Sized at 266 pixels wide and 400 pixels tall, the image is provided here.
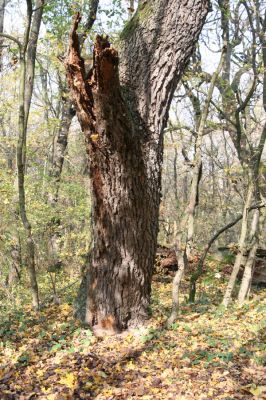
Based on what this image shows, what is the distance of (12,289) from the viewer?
800 cm

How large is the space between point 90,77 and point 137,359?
121 inches

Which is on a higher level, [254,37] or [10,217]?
[254,37]

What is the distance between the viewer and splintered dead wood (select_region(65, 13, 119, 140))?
3.40 metres

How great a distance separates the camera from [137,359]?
419cm

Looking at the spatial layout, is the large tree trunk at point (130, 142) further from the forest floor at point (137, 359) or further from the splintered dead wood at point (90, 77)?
the forest floor at point (137, 359)

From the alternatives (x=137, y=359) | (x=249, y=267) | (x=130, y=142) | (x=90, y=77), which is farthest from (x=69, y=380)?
(x=249, y=267)

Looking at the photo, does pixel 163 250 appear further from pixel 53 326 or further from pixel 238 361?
pixel 238 361

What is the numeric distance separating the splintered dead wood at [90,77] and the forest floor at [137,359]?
2.47 m

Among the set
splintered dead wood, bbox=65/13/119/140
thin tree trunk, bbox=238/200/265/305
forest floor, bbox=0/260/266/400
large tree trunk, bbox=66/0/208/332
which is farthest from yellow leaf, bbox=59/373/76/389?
thin tree trunk, bbox=238/200/265/305

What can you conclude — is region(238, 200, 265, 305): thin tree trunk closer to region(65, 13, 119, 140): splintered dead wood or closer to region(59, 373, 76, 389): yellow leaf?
region(59, 373, 76, 389): yellow leaf

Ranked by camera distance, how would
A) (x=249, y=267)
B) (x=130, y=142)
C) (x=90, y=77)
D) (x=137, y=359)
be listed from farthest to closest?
(x=249, y=267) → (x=137, y=359) → (x=130, y=142) → (x=90, y=77)

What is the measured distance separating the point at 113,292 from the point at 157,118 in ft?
7.13

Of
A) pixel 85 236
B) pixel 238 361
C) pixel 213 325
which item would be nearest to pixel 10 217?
pixel 85 236

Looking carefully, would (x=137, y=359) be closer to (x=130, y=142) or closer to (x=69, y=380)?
(x=69, y=380)
